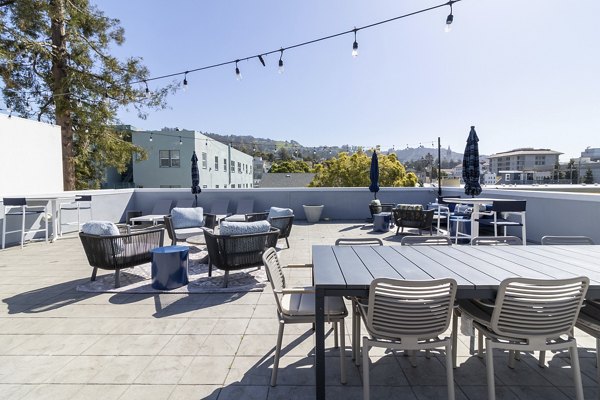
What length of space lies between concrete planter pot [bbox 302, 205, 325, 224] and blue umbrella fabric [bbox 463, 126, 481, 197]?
469 cm

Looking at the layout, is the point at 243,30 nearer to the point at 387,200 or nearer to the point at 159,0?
the point at 159,0

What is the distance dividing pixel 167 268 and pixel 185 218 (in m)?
2.83

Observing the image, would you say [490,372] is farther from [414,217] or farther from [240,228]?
[414,217]

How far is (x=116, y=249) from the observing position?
4.07 metres

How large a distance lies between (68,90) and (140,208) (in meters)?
4.27

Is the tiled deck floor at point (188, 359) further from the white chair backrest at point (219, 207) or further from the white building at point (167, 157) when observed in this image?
the white building at point (167, 157)

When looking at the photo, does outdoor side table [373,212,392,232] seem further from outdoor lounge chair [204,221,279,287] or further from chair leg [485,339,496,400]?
chair leg [485,339,496,400]

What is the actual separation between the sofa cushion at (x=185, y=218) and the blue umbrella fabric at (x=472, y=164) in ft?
19.1

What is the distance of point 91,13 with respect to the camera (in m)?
10.7

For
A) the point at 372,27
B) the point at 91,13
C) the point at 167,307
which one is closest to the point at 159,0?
the point at 91,13

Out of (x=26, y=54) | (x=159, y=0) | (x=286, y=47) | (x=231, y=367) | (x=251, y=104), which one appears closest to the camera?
(x=231, y=367)

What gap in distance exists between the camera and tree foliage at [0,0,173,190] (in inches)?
370

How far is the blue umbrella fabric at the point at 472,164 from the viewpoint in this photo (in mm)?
6555

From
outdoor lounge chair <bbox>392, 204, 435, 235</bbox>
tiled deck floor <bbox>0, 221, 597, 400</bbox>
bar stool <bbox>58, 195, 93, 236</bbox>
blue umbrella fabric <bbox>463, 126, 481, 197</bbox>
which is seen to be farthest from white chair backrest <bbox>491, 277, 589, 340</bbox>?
bar stool <bbox>58, 195, 93, 236</bbox>
